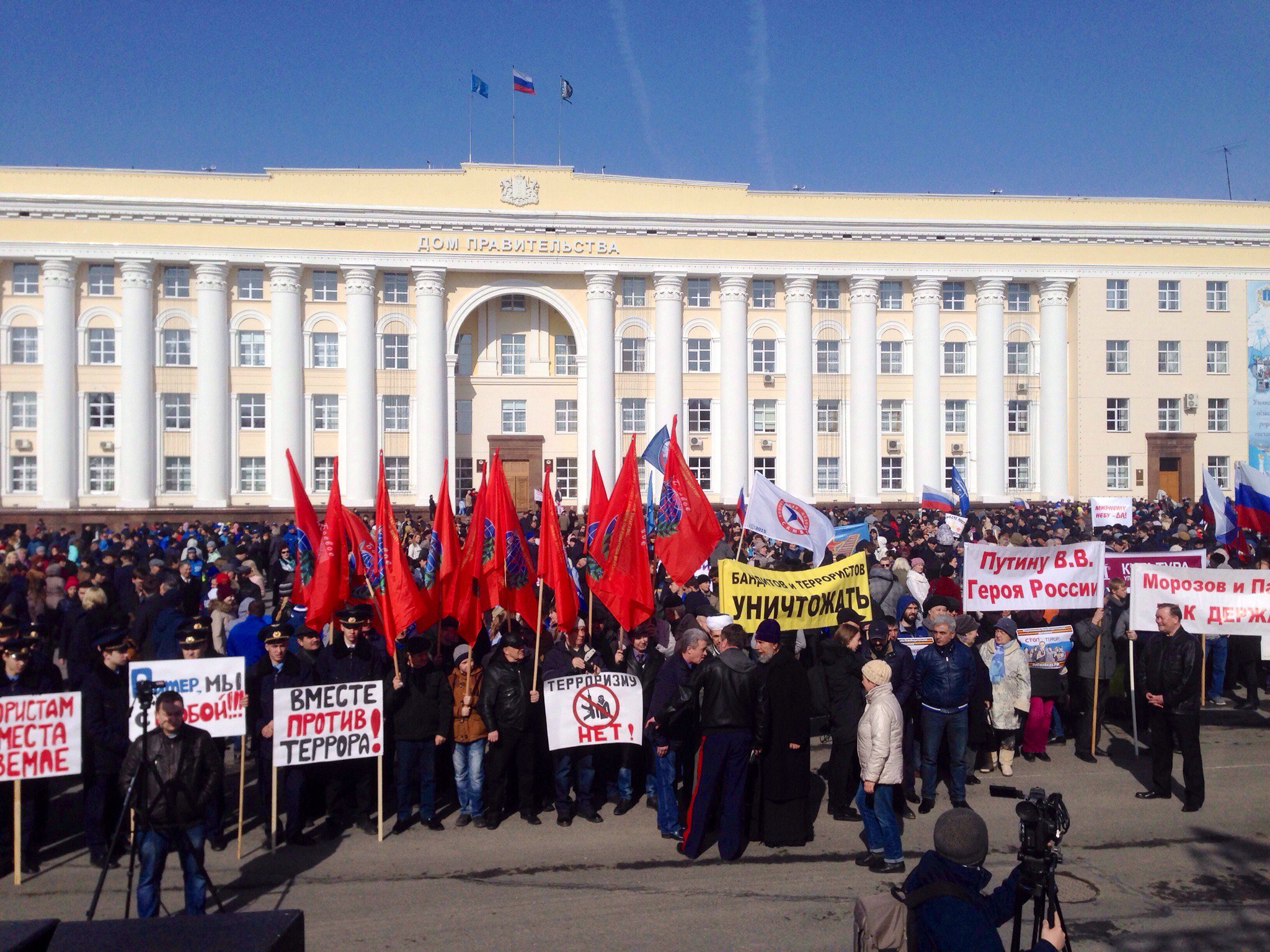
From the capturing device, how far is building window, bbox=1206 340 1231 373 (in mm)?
38531

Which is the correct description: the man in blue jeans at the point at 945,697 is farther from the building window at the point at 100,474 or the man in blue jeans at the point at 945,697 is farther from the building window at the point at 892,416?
the building window at the point at 100,474

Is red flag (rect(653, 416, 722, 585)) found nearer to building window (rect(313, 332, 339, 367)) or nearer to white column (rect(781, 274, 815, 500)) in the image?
white column (rect(781, 274, 815, 500))

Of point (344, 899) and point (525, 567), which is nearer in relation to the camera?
point (344, 899)

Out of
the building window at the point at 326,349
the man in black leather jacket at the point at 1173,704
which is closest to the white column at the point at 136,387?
the building window at the point at 326,349

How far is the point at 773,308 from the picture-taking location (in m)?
37.9

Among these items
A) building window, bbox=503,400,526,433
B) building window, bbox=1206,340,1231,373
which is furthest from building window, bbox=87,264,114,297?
building window, bbox=1206,340,1231,373

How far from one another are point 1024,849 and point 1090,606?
23.7ft

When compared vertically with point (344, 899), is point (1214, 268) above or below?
above

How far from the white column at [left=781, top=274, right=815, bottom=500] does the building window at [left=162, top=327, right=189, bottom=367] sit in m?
22.4

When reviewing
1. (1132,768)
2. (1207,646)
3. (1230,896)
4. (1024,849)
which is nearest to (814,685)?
(1230,896)

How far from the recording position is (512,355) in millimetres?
37625

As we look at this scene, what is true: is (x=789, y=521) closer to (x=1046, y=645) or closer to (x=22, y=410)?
(x=1046, y=645)

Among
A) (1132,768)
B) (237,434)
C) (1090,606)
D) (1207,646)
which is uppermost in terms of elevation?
(237,434)

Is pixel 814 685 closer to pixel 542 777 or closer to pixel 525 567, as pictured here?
pixel 542 777
